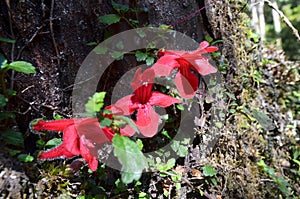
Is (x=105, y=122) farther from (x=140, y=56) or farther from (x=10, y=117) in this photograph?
(x=140, y=56)

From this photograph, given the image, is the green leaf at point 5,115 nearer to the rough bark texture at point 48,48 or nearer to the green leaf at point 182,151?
the rough bark texture at point 48,48

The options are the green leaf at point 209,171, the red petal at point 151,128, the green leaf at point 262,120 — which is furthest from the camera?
the green leaf at point 262,120

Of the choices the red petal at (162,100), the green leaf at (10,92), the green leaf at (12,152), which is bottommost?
the green leaf at (12,152)

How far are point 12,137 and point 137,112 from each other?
373 mm

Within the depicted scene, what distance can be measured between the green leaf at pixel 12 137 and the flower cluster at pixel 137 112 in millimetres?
51

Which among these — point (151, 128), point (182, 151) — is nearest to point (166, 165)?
point (182, 151)

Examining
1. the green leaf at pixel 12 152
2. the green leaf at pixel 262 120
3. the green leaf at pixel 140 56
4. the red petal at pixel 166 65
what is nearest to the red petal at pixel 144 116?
the red petal at pixel 166 65

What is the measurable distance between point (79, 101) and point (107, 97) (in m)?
0.11

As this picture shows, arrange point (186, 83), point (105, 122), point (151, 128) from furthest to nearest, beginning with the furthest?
point (186, 83) < point (151, 128) < point (105, 122)

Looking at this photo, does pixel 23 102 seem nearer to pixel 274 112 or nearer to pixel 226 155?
pixel 226 155

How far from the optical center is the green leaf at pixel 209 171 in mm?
1333

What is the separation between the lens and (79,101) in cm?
115

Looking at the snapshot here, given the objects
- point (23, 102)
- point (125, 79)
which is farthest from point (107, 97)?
point (23, 102)

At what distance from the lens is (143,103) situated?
104 cm
